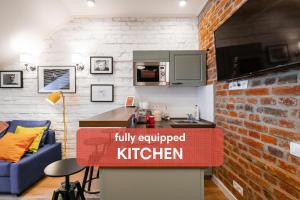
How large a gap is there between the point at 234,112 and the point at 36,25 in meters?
3.36

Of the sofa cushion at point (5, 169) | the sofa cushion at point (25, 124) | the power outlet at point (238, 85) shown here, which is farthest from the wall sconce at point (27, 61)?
the power outlet at point (238, 85)

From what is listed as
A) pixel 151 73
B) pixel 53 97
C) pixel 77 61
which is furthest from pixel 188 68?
pixel 53 97

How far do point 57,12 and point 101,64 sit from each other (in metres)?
1.10

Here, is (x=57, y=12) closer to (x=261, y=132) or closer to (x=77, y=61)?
(x=77, y=61)

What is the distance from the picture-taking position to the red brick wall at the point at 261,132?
4.60 feet

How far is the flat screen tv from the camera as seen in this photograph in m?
1.25

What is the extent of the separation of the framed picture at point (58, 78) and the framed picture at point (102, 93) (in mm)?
375

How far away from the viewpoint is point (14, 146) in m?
2.80

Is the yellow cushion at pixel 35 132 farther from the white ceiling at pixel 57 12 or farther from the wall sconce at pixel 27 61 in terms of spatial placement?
the white ceiling at pixel 57 12

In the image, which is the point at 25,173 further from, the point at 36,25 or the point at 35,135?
the point at 36,25

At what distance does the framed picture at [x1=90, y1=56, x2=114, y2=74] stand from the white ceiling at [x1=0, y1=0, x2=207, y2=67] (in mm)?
802

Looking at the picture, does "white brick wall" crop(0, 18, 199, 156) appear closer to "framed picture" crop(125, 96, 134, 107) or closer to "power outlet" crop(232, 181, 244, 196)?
"framed picture" crop(125, 96, 134, 107)

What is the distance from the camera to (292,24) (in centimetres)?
124

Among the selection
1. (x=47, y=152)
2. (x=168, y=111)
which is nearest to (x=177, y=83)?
(x=168, y=111)
